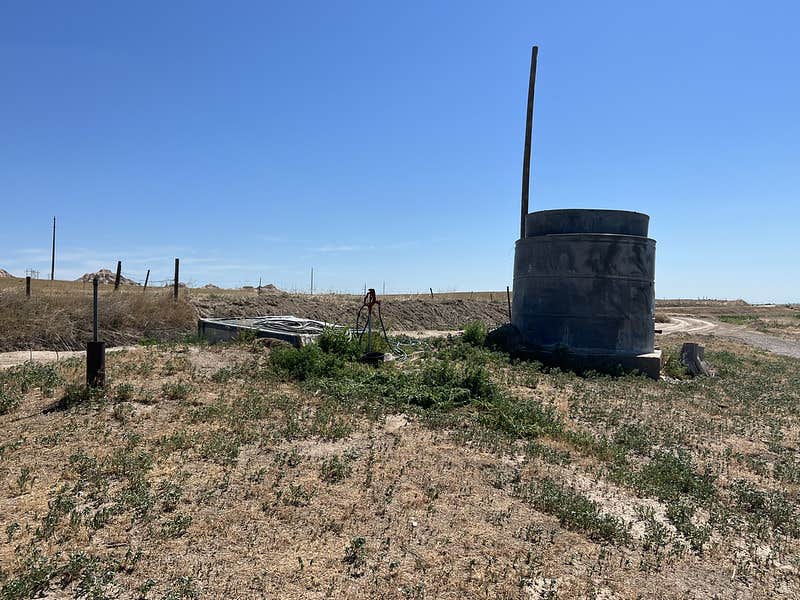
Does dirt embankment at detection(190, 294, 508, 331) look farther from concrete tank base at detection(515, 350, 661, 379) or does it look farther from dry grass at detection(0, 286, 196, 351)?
concrete tank base at detection(515, 350, 661, 379)

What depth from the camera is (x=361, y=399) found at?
9414 mm

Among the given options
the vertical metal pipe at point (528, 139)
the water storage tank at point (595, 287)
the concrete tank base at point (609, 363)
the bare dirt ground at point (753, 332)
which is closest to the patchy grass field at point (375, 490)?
the concrete tank base at point (609, 363)

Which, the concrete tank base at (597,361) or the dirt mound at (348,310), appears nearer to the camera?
the concrete tank base at (597,361)

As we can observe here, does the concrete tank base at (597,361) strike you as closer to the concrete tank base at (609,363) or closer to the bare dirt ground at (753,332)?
the concrete tank base at (609,363)

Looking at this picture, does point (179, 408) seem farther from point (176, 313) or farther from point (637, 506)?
point (176, 313)

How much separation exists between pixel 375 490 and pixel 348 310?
23.7 m

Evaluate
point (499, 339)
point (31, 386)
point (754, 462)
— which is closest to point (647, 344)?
point (499, 339)

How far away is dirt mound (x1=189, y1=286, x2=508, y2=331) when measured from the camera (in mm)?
25266

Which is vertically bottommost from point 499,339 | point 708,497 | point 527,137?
point 708,497

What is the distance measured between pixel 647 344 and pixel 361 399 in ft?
29.1

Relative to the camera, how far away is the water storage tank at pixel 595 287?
14898 millimetres

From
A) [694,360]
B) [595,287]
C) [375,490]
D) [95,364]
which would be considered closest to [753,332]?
[694,360]

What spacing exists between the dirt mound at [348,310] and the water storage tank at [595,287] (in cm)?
1172

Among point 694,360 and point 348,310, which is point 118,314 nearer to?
point 348,310
